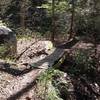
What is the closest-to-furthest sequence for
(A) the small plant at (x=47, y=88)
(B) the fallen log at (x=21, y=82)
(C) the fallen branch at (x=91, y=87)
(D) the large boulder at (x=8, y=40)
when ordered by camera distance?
(B) the fallen log at (x=21, y=82) → (A) the small plant at (x=47, y=88) → (C) the fallen branch at (x=91, y=87) → (D) the large boulder at (x=8, y=40)

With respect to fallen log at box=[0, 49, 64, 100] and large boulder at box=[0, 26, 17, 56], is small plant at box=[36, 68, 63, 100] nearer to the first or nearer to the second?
fallen log at box=[0, 49, 64, 100]

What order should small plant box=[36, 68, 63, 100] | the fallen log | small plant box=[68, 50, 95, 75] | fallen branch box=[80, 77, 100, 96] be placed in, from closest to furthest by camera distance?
the fallen log
small plant box=[36, 68, 63, 100]
fallen branch box=[80, 77, 100, 96]
small plant box=[68, 50, 95, 75]

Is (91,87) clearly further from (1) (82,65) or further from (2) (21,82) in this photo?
(2) (21,82)

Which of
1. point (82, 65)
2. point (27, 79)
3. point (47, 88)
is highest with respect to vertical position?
point (47, 88)

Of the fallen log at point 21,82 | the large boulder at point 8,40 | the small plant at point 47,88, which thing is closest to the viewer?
the fallen log at point 21,82

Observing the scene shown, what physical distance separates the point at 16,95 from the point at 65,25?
15.9 metres

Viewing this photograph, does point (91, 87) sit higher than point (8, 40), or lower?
lower

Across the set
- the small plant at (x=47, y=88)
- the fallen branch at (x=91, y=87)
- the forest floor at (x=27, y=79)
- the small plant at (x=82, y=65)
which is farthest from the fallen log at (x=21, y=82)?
the fallen branch at (x=91, y=87)

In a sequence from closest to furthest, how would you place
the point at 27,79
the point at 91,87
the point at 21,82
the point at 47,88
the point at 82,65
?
the point at 47,88 < the point at 21,82 < the point at 27,79 < the point at 91,87 < the point at 82,65

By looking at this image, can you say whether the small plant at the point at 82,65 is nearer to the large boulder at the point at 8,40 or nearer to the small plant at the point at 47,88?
the small plant at the point at 47,88

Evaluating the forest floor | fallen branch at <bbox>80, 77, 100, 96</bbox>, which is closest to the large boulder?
the forest floor

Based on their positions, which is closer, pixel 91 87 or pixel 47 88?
pixel 47 88

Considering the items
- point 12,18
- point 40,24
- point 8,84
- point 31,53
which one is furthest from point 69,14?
point 8,84

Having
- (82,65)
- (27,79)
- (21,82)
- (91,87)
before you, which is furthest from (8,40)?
(91,87)
